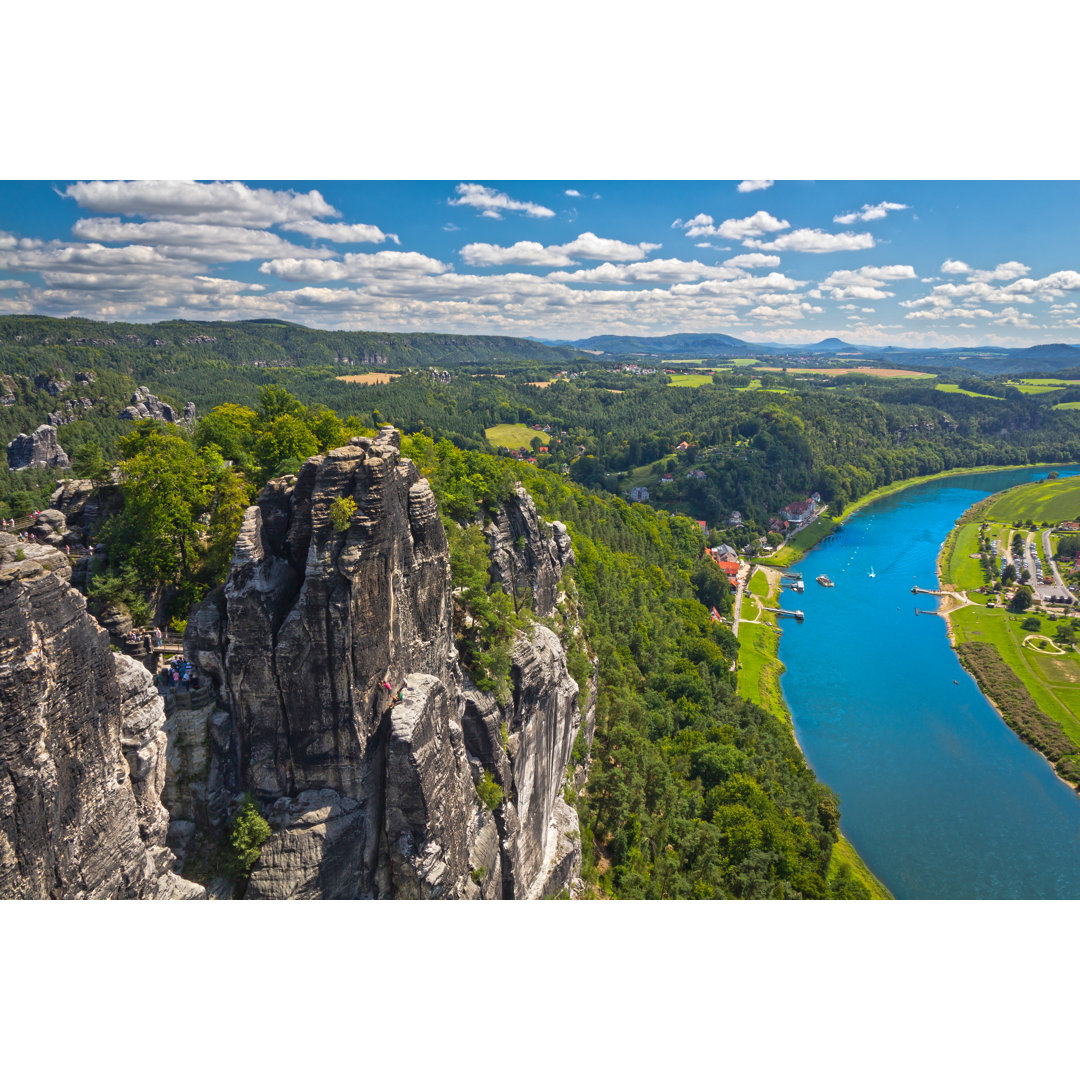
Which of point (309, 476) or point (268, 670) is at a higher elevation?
point (309, 476)

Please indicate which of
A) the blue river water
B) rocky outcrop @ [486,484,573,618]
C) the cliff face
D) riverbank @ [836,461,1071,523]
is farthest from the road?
the cliff face

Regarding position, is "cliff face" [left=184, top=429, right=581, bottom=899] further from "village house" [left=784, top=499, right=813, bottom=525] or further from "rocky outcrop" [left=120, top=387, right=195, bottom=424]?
"village house" [left=784, top=499, right=813, bottom=525]

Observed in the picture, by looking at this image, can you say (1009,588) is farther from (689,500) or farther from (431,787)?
(431,787)

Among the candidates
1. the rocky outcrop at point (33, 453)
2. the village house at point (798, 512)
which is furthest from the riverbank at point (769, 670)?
the rocky outcrop at point (33, 453)

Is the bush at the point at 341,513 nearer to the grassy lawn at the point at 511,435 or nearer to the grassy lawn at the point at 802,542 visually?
the grassy lawn at the point at 802,542

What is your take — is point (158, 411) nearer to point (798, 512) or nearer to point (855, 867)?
point (855, 867)

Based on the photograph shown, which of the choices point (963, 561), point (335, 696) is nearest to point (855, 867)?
point (335, 696)

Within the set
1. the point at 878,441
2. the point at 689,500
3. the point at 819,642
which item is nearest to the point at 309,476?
the point at 819,642
